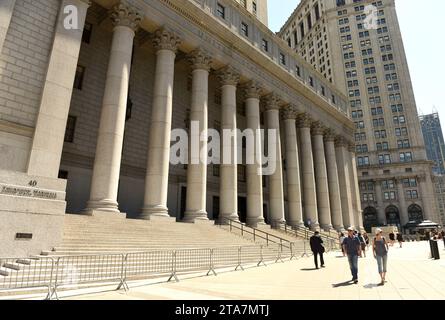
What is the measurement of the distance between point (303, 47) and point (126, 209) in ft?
320

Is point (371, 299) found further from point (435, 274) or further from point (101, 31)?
point (101, 31)

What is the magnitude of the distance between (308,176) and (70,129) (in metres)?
27.2

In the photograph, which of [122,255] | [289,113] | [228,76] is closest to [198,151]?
[228,76]

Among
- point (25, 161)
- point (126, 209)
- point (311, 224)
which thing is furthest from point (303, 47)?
point (25, 161)

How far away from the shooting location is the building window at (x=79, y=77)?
2372 centimetres

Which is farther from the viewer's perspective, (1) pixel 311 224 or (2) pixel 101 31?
(1) pixel 311 224

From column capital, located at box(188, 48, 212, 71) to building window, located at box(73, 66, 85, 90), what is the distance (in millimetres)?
9209

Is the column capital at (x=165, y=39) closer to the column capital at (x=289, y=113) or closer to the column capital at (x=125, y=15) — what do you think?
the column capital at (x=125, y=15)

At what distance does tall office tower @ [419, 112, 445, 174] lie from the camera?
191 metres

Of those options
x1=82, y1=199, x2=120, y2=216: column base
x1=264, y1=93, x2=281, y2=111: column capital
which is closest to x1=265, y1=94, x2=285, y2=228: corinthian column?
x1=264, y1=93, x2=281, y2=111: column capital

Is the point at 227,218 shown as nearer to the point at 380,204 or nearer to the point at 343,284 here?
the point at 343,284

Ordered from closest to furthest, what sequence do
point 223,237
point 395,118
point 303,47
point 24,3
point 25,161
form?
1. point 25,161
2. point 24,3
3. point 223,237
4. point 395,118
5. point 303,47

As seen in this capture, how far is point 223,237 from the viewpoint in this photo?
20094 mm

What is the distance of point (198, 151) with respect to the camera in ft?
79.4
